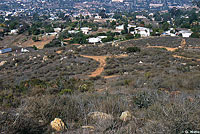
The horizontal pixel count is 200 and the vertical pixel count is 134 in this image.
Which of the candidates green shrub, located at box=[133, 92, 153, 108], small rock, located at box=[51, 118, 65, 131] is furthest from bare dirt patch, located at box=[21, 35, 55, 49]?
small rock, located at box=[51, 118, 65, 131]

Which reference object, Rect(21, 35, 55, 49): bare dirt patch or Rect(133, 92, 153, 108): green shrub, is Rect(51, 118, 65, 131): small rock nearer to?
Rect(133, 92, 153, 108): green shrub

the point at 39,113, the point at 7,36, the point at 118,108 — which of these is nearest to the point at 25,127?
the point at 39,113

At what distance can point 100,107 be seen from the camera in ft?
14.8

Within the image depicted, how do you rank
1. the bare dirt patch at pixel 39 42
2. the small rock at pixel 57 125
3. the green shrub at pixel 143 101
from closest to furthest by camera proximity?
the small rock at pixel 57 125
the green shrub at pixel 143 101
the bare dirt patch at pixel 39 42

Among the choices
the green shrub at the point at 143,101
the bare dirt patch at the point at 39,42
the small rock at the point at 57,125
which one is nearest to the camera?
the small rock at the point at 57,125

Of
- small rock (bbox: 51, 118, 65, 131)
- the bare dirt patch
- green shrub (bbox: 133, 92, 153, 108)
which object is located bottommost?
the bare dirt patch

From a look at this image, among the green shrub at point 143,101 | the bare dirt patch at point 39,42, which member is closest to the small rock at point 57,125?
the green shrub at point 143,101

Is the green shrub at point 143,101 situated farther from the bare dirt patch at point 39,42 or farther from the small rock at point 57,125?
the bare dirt patch at point 39,42

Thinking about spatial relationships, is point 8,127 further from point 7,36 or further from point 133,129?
point 7,36

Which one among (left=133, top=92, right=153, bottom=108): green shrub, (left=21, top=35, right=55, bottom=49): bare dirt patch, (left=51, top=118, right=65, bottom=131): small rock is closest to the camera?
(left=51, top=118, right=65, bottom=131): small rock

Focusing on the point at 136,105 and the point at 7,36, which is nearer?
the point at 136,105

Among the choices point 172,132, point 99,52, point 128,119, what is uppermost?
point 172,132

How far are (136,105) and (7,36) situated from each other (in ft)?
219

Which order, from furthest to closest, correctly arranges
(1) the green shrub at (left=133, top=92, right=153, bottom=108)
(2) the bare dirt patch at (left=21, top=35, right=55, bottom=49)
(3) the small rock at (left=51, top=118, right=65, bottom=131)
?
(2) the bare dirt patch at (left=21, top=35, right=55, bottom=49)
(1) the green shrub at (left=133, top=92, right=153, bottom=108)
(3) the small rock at (left=51, top=118, right=65, bottom=131)
